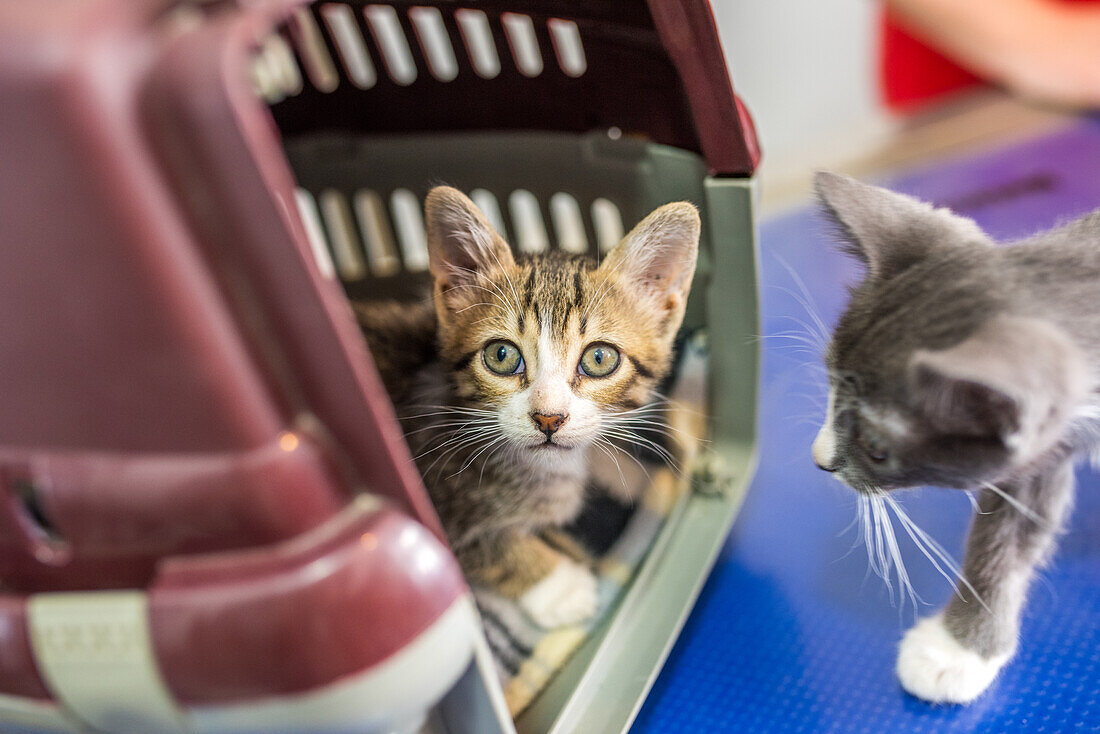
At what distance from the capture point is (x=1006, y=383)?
385 millimetres

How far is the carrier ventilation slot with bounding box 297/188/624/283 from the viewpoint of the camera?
0.85 m

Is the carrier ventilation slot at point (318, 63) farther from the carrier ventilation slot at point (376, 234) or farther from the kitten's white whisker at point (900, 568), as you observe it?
the kitten's white whisker at point (900, 568)

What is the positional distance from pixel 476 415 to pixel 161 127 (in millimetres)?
340

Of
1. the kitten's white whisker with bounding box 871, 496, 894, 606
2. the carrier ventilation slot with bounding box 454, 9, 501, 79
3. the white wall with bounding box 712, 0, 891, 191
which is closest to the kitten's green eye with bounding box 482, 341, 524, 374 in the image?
the kitten's white whisker with bounding box 871, 496, 894, 606

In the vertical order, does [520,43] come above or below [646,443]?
above

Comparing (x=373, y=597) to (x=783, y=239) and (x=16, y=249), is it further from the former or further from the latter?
(x=783, y=239)

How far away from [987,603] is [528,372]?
1.26 feet

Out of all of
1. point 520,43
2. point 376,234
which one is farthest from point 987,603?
point 376,234

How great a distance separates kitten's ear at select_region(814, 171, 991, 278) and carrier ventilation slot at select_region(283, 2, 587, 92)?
332 millimetres

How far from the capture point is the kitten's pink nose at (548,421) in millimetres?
583

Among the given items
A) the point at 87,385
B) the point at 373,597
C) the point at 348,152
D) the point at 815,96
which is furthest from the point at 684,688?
the point at 815,96

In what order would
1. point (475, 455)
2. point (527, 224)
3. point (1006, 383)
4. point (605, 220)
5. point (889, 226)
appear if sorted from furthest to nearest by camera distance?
point (527, 224) → point (605, 220) → point (475, 455) → point (889, 226) → point (1006, 383)

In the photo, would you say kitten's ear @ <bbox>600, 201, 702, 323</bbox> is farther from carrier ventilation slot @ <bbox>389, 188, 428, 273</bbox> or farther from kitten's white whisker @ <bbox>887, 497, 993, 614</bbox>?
carrier ventilation slot @ <bbox>389, 188, 428, 273</bbox>

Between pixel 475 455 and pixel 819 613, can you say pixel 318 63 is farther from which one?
pixel 819 613
